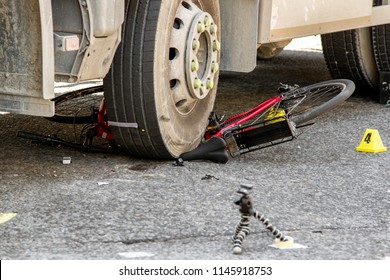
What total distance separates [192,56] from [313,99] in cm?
106

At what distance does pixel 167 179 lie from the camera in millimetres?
5637

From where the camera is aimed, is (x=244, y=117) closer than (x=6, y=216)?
No

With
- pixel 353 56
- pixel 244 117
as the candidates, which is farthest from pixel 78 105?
pixel 353 56

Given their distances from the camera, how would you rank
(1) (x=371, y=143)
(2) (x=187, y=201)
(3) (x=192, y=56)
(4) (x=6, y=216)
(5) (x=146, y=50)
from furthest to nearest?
(1) (x=371, y=143)
(3) (x=192, y=56)
(5) (x=146, y=50)
(2) (x=187, y=201)
(4) (x=6, y=216)

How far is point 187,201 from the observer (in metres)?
5.20

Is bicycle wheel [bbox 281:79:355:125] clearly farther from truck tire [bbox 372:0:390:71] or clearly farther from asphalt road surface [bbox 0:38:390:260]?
truck tire [bbox 372:0:390:71]

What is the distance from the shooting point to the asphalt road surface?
448 cm

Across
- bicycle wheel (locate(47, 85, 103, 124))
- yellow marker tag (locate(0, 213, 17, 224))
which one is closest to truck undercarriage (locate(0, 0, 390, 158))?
yellow marker tag (locate(0, 213, 17, 224))

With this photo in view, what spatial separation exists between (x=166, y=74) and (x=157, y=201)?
0.89 metres

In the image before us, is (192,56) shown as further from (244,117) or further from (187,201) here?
(187,201)

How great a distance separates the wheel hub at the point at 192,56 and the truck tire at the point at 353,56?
236 cm

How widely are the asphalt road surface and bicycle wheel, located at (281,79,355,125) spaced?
0.81 feet

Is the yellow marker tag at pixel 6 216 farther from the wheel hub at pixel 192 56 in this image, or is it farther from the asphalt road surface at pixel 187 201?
the wheel hub at pixel 192 56

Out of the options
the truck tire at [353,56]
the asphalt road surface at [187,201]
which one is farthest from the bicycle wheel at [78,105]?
the truck tire at [353,56]
